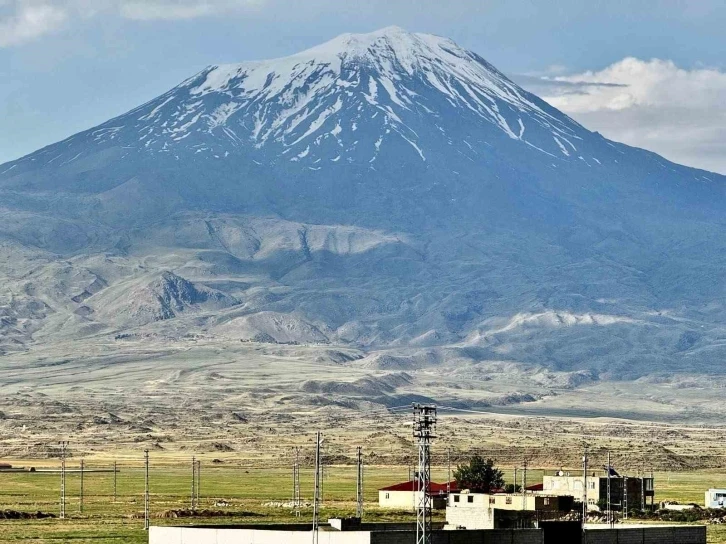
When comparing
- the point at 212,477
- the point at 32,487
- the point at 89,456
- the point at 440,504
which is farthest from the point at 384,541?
the point at 89,456

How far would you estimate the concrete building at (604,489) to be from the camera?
113244 millimetres

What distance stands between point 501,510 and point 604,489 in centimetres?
4091

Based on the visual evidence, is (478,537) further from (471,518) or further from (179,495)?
(179,495)

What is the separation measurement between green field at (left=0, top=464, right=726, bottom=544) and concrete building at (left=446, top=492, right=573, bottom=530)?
4.34 metres

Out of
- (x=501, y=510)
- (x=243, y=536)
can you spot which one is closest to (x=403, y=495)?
(x=501, y=510)

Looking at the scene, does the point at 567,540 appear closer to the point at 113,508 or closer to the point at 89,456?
the point at 113,508

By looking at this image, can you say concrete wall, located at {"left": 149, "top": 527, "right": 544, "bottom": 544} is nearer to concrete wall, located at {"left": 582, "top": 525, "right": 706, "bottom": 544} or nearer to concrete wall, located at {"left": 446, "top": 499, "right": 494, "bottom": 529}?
concrete wall, located at {"left": 582, "top": 525, "right": 706, "bottom": 544}

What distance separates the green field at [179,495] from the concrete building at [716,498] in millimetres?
6881

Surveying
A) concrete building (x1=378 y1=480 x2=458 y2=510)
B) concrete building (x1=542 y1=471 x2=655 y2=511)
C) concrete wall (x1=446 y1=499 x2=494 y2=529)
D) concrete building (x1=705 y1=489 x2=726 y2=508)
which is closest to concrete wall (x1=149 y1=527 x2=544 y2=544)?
concrete wall (x1=446 y1=499 x2=494 y2=529)

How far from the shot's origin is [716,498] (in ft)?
385

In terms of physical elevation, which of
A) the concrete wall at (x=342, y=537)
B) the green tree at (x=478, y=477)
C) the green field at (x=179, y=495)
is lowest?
the green field at (x=179, y=495)

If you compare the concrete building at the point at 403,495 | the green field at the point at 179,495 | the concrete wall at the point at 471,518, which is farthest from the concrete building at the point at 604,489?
the concrete wall at the point at 471,518

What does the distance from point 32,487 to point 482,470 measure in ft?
114

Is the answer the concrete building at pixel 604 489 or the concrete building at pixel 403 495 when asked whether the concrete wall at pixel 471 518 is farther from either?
the concrete building at pixel 604 489
